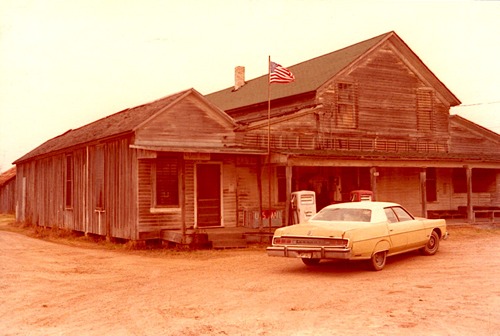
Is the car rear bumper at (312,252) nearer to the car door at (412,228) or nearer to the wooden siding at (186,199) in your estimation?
the car door at (412,228)

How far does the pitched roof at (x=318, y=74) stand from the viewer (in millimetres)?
24141

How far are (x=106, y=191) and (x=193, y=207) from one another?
3.38 meters

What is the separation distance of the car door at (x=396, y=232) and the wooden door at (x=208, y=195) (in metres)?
7.99

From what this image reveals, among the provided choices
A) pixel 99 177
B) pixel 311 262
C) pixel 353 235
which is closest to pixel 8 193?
pixel 99 177

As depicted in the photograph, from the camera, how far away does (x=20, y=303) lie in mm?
9156

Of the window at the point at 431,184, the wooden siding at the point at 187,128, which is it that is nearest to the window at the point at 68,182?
the wooden siding at the point at 187,128

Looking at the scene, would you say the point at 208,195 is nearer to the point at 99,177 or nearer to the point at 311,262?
the point at 99,177

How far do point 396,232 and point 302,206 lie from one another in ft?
21.4

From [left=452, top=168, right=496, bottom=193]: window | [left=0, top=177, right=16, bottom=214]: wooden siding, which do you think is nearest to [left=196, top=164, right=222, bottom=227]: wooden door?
[left=452, top=168, right=496, bottom=193]: window

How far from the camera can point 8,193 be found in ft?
145

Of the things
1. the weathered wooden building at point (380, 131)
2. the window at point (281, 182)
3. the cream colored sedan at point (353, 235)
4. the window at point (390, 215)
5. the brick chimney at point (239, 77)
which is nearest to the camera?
the cream colored sedan at point (353, 235)

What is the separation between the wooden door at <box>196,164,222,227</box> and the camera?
19016 millimetres

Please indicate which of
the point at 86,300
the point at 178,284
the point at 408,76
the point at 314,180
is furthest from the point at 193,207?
the point at 408,76

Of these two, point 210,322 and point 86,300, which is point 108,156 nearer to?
point 86,300
